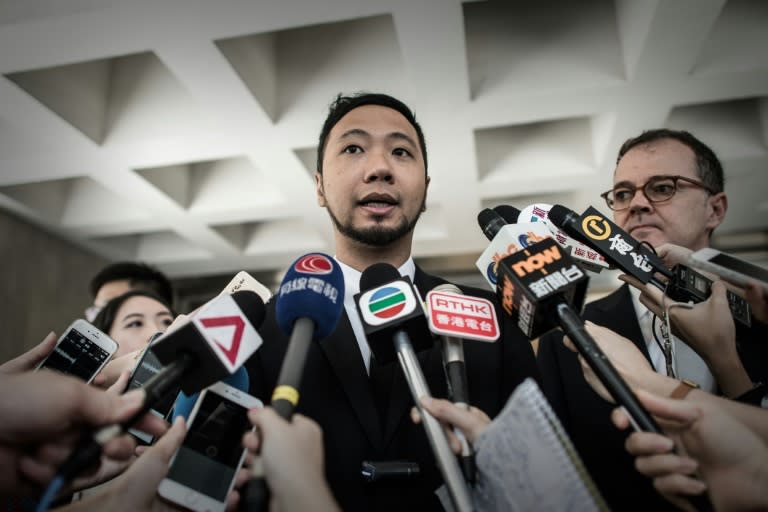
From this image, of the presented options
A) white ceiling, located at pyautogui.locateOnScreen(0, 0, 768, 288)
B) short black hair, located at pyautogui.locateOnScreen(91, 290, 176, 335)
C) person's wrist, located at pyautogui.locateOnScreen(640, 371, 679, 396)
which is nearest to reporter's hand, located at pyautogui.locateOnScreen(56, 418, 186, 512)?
person's wrist, located at pyautogui.locateOnScreen(640, 371, 679, 396)

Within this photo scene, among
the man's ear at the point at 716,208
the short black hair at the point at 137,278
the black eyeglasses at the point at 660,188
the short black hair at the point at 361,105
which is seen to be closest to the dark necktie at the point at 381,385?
the short black hair at the point at 361,105

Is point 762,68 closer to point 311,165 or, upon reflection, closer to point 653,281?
point 653,281

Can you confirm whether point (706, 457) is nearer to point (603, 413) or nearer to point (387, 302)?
point (387, 302)

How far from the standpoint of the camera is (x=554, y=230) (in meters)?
1.14

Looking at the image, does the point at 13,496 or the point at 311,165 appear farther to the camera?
the point at 311,165

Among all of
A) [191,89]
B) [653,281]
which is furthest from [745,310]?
[191,89]

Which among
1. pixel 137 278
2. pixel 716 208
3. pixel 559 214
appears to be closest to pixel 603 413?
pixel 559 214

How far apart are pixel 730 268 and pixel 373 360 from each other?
65cm

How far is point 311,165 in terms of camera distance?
3.99 m

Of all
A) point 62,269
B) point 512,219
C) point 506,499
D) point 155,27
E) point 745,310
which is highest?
point 155,27

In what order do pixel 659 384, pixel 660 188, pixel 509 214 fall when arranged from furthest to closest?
pixel 660 188, pixel 509 214, pixel 659 384

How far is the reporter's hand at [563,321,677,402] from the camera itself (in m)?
0.69

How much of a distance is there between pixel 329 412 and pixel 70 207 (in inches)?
196

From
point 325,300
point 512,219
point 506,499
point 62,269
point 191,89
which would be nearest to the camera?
point 506,499
